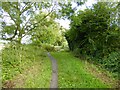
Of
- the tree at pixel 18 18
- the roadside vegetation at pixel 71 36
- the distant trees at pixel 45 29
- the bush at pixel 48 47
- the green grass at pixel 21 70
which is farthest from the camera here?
the bush at pixel 48 47

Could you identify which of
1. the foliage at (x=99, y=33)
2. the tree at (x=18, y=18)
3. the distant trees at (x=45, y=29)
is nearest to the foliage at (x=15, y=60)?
the tree at (x=18, y=18)

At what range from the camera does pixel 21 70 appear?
507 cm

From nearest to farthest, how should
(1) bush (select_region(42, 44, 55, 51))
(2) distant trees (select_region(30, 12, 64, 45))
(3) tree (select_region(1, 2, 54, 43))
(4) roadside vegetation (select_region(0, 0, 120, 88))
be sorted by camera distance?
(4) roadside vegetation (select_region(0, 0, 120, 88)) < (3) tree (select_region(1, 2, 54, 43)) < (2) distant trees (select_region(30, 12, 64, 45)) < (1) bush (select_region(42, 44, 55, 51))

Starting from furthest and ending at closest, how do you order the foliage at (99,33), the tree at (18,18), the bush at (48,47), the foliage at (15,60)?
the bush at (48,47)
the foliage at (99,33)
the tree at (18,18)
the foliage at (15,60)

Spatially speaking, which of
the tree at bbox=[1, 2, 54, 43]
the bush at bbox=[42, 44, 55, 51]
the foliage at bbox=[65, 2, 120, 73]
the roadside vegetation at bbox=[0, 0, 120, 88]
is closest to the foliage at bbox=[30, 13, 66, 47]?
the roadside vegetation at bbox=[0, 0, 120, 88]

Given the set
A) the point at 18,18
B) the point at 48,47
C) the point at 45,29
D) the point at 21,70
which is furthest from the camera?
the point at 48,47

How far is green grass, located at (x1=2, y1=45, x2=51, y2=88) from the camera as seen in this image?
4262 millimetres

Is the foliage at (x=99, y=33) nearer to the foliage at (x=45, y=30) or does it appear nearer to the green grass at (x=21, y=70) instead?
the foliage at (x=45, y=30)

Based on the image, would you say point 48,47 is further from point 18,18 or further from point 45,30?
point 18,18

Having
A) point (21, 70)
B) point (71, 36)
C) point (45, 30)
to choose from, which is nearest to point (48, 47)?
point (71, 36)

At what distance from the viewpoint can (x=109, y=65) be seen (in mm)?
6469

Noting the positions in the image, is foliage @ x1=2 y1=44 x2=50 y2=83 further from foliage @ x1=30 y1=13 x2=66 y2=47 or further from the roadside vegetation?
foliage @ x1=30 y1=13 x2=66 y2=47

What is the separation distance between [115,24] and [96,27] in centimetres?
95

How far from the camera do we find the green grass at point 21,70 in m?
4.26
